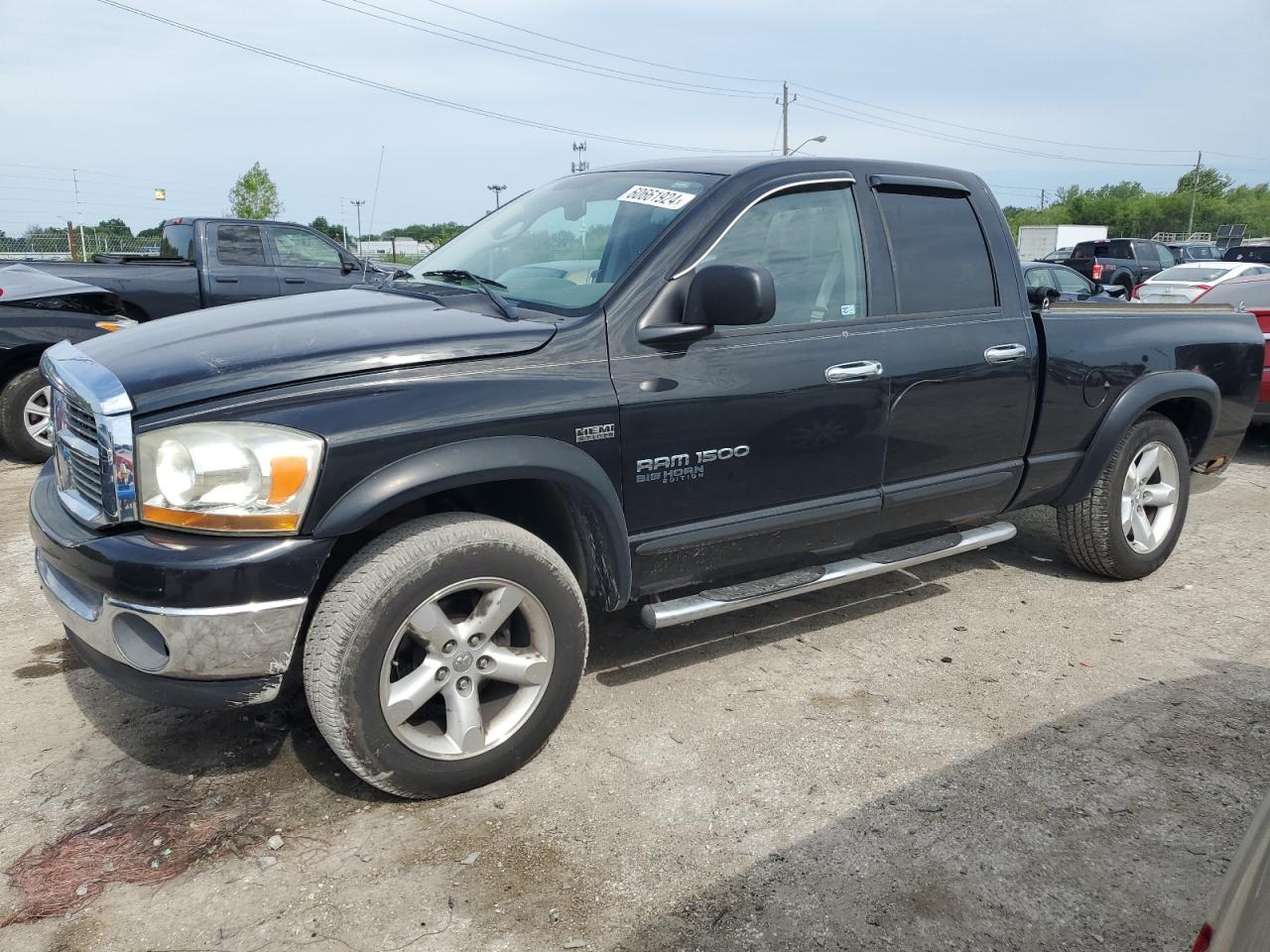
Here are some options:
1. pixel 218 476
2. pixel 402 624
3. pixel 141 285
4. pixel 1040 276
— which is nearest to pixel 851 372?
pixel 402 624

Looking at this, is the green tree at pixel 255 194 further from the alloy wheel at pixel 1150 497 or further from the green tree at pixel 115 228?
the alloy wheel at pixel 1150 497

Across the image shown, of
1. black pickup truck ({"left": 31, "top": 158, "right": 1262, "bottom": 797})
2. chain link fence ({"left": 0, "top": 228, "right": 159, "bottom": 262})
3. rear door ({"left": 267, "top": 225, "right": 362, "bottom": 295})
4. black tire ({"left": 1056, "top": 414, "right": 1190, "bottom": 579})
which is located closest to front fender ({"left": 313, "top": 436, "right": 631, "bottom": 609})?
black pickup truck ({"left": 31, "top": 158, "right": 1262, "bottom": 797})

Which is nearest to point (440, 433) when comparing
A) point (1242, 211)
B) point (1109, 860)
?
point (1109, 860)

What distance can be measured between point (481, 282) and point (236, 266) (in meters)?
7.13

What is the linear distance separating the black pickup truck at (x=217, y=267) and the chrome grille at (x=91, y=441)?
6419 millimetres

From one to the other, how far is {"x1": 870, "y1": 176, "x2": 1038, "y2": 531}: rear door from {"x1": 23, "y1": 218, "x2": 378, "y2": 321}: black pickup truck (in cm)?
695

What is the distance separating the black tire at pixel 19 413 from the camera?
692cm

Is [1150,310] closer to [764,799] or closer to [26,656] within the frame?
[764,799]

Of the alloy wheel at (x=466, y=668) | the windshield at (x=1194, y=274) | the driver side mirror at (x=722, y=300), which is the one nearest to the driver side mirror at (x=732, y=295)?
the driver side mirror at (x=722, y=300)

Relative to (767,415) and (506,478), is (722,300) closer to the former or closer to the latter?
(767,415)

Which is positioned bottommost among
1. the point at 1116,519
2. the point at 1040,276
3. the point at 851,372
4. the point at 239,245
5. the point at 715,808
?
the point at 715,808

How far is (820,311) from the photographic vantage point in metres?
3.60

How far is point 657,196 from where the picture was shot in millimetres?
3541

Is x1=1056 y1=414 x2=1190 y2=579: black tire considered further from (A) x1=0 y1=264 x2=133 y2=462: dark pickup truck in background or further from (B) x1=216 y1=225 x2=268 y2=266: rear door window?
(B) x1=216 y1=225 x2=268 y2=266: rear door window
